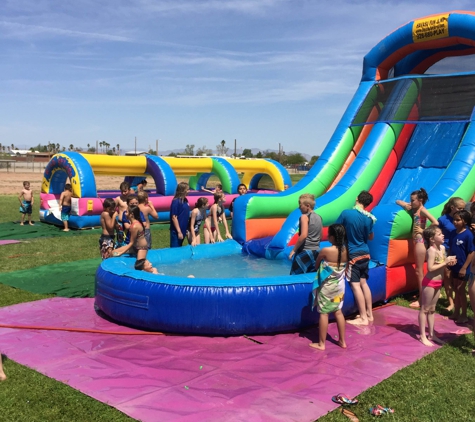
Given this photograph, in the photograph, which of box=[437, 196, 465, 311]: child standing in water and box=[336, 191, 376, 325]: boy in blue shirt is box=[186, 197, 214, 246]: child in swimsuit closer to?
box=[336, 191, 376, 325]: boy in blue shirt

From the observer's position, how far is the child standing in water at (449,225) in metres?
5.19

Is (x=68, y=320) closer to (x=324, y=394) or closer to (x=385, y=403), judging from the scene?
(x=324, y=394)

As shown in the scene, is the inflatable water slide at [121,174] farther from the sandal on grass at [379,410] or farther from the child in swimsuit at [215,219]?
the sandal on grass at [379,410]

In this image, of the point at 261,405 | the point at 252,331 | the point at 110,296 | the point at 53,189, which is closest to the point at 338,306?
the point at 252,331

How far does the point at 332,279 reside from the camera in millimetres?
4383

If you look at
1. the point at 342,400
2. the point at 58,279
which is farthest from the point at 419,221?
the point at 58,279

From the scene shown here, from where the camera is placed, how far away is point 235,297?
4.64 meters

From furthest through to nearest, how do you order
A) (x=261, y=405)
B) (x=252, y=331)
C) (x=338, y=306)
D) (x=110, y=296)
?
(x=110, y=296) < (x=252, y=331) < (x=338, y=306) < (x=261, y=405)

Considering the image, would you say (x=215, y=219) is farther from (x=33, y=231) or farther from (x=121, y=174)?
(x=121, y=174)

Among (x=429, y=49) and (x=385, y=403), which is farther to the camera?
(x=429, y=49)

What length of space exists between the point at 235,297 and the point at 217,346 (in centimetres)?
46

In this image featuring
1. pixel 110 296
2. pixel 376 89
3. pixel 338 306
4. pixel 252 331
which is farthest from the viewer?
pixel 376 89

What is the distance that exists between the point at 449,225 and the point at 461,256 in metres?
0.48

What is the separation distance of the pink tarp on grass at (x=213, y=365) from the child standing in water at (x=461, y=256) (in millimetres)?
206
